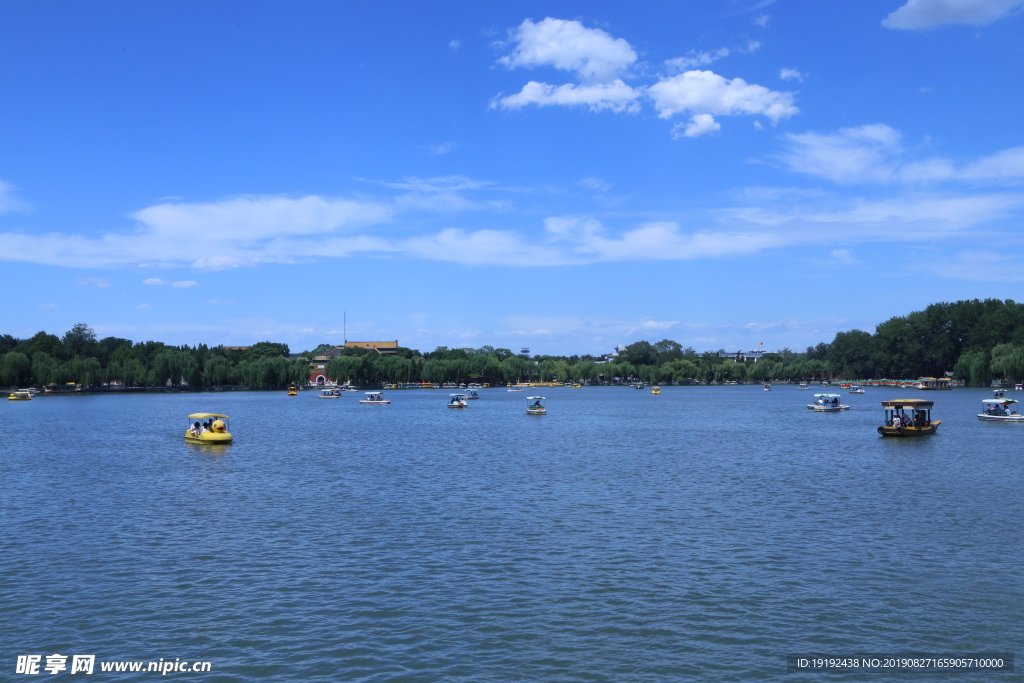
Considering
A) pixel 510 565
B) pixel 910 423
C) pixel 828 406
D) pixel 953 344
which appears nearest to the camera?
pixel 510 565

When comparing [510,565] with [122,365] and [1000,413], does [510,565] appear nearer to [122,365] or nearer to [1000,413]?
[1000,413]

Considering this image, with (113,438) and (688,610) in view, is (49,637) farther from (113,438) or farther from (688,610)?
(113,438)

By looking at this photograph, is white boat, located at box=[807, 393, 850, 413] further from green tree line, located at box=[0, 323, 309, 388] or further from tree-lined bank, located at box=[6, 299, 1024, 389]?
green tree line, located at box=[0, 323, 309, 388]

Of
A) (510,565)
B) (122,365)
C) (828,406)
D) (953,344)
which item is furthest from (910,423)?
(122,365)

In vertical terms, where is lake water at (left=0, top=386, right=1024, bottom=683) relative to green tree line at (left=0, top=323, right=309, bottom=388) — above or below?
below

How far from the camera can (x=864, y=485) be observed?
31906mm

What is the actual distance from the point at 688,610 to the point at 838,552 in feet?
21.3

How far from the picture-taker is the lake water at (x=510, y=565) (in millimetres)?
13758

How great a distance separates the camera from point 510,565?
19047 mm

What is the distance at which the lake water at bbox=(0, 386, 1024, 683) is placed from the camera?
45.1ft

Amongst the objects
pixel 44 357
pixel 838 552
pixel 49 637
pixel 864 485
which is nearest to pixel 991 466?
pixel 864 485

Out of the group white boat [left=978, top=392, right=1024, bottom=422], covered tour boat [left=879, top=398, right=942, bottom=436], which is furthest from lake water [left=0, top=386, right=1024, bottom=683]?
white boat [left=978, top=392, right=1024, bottom=422]

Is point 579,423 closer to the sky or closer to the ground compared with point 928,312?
closer to the ground

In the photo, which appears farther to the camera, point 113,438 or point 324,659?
point 113,438
